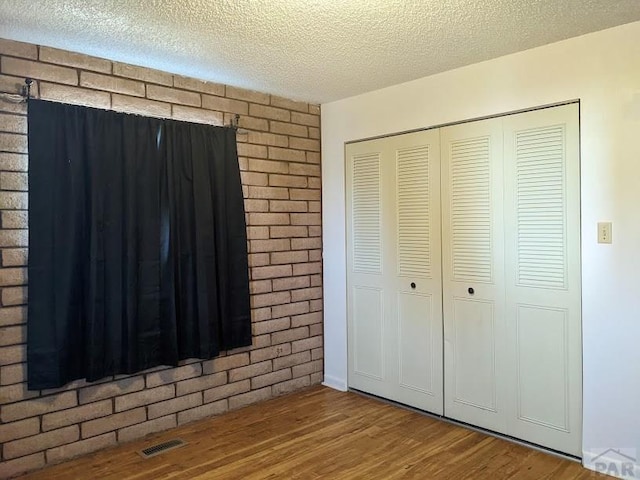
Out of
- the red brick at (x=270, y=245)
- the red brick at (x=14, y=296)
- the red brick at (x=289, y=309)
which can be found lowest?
the red brick at (x=289, y=309)

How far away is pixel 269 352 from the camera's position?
365cm

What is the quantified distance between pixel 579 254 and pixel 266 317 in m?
2.11

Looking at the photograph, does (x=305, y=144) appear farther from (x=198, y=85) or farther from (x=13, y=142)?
(x=13, y=142)

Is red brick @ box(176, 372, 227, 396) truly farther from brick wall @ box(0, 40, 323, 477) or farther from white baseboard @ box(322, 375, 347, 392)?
white baseboard @ box(322, 375, 347, 392)

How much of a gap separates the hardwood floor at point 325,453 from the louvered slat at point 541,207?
993 mm

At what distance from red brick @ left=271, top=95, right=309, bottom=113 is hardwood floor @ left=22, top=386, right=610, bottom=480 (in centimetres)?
225

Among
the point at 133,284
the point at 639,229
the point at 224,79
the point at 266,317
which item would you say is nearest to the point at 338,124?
the point at 224,79

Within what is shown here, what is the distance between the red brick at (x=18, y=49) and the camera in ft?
8.20

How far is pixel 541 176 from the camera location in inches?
108

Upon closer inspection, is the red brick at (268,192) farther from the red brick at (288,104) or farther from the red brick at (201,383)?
the red brick at (201,383)

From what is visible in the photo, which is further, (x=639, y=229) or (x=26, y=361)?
(x=26, y=361)

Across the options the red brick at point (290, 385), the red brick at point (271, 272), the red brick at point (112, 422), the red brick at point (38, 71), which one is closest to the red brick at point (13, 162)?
the red brick at point (38, 71)

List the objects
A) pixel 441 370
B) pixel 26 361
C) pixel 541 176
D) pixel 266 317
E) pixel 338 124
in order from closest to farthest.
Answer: pixel 26 361
pixel 541 176
pixel 441 370
pixel 266 317
pixel 338 124

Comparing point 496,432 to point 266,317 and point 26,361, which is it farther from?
point 26,361
